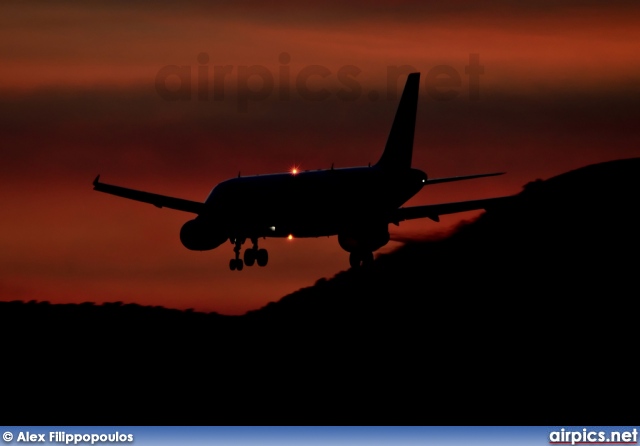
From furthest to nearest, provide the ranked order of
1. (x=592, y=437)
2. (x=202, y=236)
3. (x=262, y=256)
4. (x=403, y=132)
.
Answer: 1. (x=403, y=132)
2. (x=262, y=256)
3. (x=202, y=236)
4. (x=592, y=437)

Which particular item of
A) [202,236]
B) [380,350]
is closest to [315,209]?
[202,236]

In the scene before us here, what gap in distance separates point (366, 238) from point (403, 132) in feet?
47.5

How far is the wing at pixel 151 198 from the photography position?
10044 cm

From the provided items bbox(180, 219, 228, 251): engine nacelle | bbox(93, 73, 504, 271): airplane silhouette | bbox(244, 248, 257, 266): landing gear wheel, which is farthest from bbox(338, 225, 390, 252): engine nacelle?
bbox(180, 219, 228, 251): engine nacelle

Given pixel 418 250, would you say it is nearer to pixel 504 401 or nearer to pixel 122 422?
pixel 504 401

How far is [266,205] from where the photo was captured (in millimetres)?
94438

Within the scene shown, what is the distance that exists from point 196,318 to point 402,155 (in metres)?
29.9

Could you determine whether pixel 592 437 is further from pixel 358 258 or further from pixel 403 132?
pixel 403 132

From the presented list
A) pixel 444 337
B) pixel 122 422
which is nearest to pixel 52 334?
pixel 122 422

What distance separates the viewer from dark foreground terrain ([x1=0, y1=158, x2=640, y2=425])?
409ft

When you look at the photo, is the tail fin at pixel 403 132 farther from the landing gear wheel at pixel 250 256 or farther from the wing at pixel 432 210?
the landing gear wheel at pixel 250 256

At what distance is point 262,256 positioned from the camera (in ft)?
312

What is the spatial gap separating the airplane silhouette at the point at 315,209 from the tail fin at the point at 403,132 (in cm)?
290

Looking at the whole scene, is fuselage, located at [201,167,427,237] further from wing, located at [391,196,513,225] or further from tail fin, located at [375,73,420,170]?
tail fin, located at [375,73,420,170]
